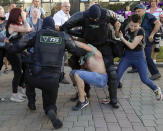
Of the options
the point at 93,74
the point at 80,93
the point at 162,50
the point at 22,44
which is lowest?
the point at 162,50

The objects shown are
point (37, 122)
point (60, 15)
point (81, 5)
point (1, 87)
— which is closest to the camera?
point (37, 122)

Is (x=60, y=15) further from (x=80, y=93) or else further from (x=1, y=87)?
(x=80, y=93)

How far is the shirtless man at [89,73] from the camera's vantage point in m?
3.92

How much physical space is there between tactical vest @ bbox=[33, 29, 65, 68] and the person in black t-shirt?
1.46m

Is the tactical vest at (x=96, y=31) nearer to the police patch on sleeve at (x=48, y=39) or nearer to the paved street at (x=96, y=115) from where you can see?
the police patch on sleeve at (x=48, y=39)

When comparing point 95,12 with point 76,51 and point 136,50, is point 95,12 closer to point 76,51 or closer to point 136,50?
point 76,51

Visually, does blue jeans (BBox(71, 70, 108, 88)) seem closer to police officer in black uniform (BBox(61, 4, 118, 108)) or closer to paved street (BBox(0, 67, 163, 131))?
police officer in black uniform (BBox(61, 4, 118, 108))

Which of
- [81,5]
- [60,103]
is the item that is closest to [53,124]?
[60,103]

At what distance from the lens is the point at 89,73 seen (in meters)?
3.96

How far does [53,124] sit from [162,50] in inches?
276

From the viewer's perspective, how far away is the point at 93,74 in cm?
398

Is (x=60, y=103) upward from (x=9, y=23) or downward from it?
downward

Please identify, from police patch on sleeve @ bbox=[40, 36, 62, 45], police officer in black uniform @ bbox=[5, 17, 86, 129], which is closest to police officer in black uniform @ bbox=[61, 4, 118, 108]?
police officer in black uniform @ bbox=[5, 17, 86, 129]

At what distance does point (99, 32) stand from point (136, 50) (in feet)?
2.67
